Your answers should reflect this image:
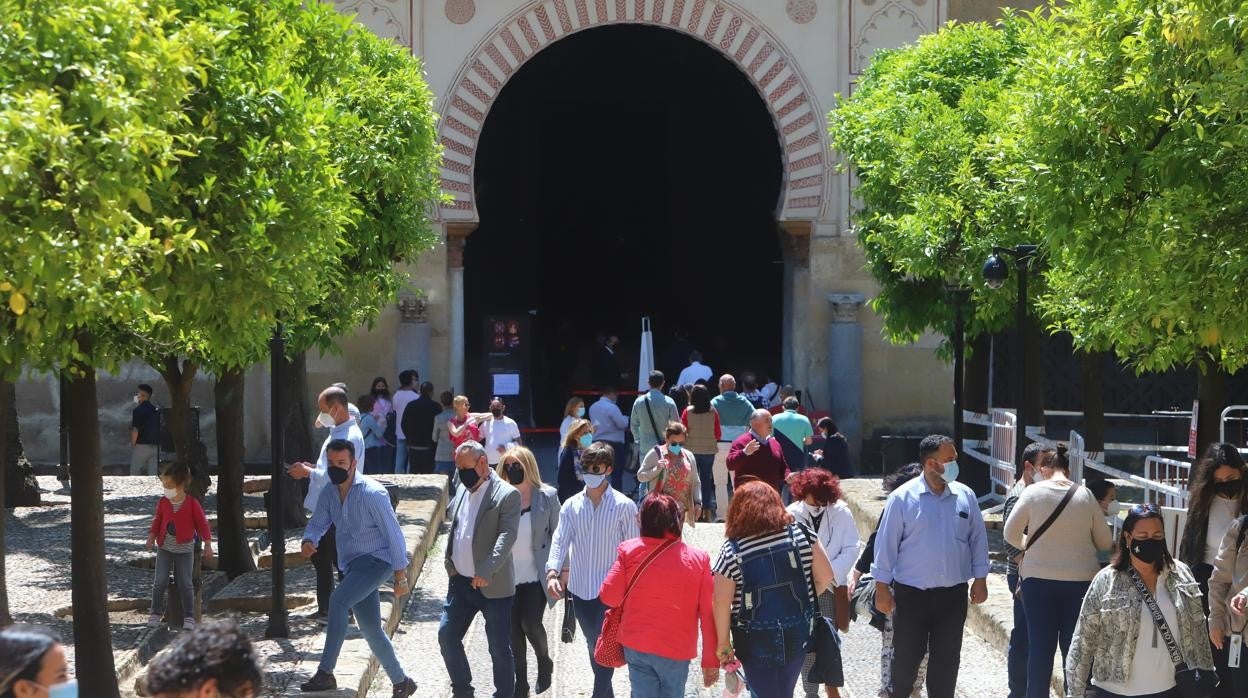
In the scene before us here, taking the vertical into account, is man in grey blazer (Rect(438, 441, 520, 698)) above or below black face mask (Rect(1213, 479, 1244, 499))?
below

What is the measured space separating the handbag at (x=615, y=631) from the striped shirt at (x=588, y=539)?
1204 millimetres

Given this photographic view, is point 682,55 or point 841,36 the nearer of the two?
point 841,36

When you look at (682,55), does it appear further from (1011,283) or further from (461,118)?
(1011,283)

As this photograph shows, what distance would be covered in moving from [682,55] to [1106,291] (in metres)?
15.0

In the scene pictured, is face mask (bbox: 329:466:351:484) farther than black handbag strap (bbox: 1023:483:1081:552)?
Yes

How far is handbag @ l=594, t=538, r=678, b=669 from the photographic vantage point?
20.3ft

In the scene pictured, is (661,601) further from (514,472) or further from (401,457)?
(401,457)

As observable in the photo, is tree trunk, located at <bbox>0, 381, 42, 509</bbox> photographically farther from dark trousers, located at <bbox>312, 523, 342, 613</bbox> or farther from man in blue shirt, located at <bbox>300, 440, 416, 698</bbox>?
man in blue shirt, located at <bbox>300, 440, 416, 698</bbox>

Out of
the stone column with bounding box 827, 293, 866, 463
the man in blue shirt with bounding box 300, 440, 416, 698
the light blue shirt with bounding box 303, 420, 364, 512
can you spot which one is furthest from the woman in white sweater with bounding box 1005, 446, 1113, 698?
the stone column with bounding box 827, 293, 866, 463

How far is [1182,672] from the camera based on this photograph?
18.7 feet

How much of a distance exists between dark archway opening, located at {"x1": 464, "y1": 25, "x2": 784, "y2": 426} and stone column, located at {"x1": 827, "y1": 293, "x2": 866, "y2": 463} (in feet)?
8.45

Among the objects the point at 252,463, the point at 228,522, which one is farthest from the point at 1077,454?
the point at 252,463

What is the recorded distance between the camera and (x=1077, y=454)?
36.9 ft

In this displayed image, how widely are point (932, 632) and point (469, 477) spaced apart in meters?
2.15
